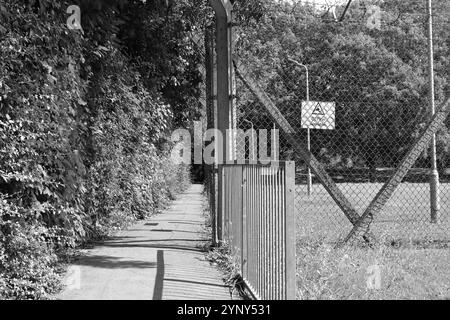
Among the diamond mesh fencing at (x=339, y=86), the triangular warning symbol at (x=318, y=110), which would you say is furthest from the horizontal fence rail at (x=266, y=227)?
the diamond mesh fencing at (x=339, y=86)

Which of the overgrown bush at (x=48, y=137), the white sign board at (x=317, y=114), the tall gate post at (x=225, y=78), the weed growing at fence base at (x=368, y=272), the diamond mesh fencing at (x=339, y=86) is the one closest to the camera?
the overgrown bush at (x=48, y=137)

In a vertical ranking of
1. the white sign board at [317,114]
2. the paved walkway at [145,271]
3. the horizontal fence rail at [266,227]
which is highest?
the white sign board at [317,114]

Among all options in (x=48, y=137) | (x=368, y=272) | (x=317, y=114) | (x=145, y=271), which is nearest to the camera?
(x=48, y=137)

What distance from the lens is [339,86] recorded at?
8.70m

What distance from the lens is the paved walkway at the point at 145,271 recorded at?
6.07 meters

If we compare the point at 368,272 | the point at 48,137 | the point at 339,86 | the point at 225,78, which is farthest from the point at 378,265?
the point at 48,137

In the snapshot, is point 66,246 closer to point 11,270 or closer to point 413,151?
point 11,270

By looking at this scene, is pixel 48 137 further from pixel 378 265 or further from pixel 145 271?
pixel 378 265

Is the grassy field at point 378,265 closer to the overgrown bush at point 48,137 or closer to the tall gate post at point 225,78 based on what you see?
the tall gate post at point 225,78

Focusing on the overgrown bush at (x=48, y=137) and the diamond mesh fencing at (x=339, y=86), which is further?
the diamond mesh fencing at (x=339, y=86)

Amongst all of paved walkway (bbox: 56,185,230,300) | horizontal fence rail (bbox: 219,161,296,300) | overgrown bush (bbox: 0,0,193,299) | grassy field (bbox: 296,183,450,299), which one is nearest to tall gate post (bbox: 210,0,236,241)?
horizontal fence rail (bbox: 219,161,296,300)

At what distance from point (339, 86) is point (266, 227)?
4.04 meters

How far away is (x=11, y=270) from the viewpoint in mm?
5422

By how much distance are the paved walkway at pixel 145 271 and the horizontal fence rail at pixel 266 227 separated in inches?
20.0
